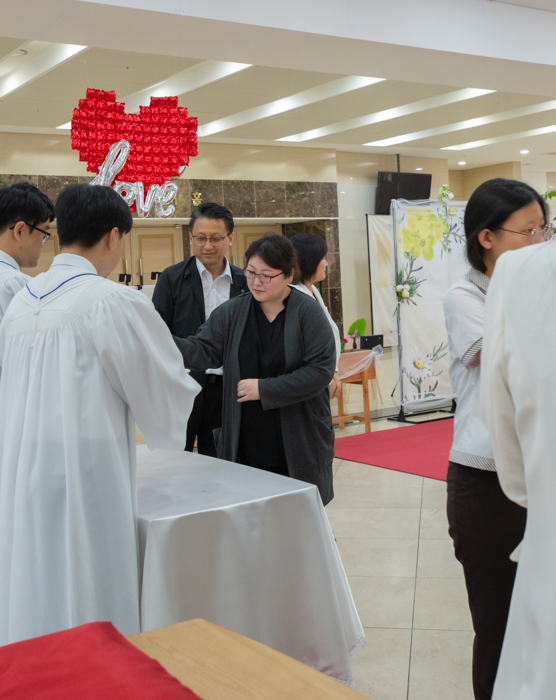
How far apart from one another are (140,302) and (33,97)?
720 centimetres

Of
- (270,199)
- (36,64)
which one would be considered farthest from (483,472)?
(270,199)

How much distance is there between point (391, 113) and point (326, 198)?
280 cm

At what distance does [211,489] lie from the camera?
86.2 inches

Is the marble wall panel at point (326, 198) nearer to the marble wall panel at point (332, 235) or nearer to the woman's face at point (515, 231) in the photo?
the marble wall panel at point (332, 235)

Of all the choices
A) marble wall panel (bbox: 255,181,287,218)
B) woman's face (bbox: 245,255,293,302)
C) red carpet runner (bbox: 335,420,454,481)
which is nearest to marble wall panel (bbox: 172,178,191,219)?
marble wall panel (bbox: 255,181,287,218)

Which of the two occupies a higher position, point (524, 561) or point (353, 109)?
point (353, 109)

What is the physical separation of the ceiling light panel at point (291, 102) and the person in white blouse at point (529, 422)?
7711 millimetres

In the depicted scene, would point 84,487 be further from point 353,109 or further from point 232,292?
point 353,109

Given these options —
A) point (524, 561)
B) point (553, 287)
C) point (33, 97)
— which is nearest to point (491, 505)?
point (524, 561)

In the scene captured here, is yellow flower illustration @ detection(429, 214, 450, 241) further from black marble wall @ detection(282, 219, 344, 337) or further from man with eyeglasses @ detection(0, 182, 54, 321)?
black marble wall @ detection(282, 219, 344, 337)

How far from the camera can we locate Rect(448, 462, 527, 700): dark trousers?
179 centimetres

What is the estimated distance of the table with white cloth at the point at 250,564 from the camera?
197 centimetres

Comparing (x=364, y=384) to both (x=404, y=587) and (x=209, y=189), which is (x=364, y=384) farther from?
(x=209, y=189)

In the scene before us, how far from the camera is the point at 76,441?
194 centimetres
